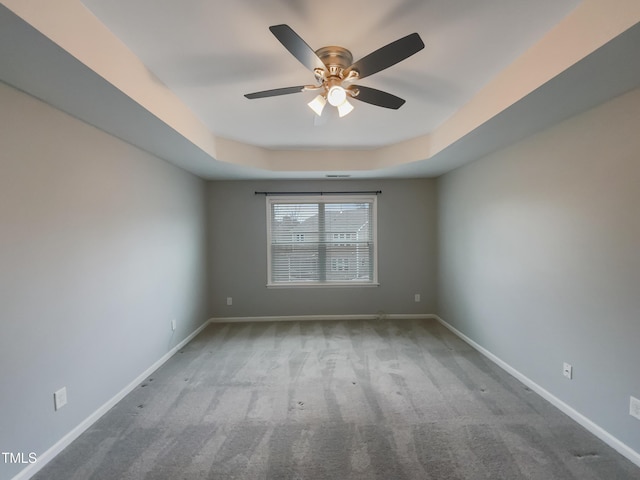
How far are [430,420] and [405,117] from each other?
103 inches

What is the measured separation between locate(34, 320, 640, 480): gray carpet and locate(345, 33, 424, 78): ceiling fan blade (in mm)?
2286

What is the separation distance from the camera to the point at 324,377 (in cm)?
284

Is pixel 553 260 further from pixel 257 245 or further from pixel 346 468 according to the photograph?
pixel 257 245

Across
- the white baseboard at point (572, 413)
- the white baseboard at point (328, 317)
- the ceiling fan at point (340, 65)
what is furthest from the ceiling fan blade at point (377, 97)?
the white baseboard at point (328, 317)

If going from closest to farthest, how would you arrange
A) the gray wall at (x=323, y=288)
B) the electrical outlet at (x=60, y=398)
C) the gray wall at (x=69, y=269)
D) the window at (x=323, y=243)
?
the gray wall at (x=69, y=269)
the electrical outlet at (x=60, y=398)
the gray wall at (x=323, y=288)
the window at (x=323, y=243)

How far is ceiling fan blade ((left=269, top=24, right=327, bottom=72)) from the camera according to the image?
1.27 metres

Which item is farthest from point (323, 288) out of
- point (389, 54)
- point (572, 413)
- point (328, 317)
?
point (389, 54)

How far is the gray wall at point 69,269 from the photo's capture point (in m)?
1.66

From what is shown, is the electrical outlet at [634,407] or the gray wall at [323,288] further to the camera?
the gray wall at [323,288]

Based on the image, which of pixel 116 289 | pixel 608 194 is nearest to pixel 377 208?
pixel 608 194

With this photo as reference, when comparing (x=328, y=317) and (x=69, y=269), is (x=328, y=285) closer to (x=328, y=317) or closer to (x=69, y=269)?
(x=328, y=317)

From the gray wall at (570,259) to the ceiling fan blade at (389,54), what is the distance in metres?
1.48

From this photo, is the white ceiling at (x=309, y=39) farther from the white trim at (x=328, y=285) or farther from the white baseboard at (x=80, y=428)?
the white trim at (x=328, y=285)

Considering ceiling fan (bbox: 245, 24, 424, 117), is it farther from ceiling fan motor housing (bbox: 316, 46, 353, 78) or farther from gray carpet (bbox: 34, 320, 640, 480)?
gray carpet (bbox: 34, 320, 640, 480)
